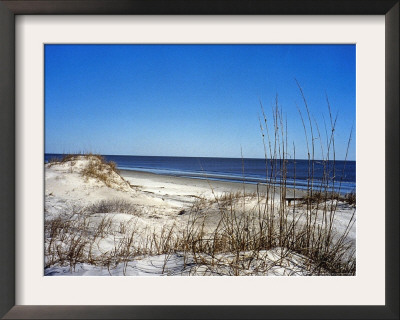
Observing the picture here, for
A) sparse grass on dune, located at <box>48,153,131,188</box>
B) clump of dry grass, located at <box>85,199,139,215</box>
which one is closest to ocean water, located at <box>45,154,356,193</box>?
sparse grass on dune, located at <box>48,153,131,188</box>

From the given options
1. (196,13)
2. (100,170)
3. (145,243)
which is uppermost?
(196,13)

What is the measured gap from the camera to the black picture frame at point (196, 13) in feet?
4.24

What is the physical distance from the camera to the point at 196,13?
53.1 inches

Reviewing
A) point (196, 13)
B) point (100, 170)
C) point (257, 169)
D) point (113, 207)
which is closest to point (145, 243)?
point (257, 169)

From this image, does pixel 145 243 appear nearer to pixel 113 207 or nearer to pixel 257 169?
pixel 257 169

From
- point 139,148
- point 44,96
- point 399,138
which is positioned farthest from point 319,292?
point 139,148

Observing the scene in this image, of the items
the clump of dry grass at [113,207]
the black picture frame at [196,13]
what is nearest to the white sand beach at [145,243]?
the clump of dry grass at [113,207]

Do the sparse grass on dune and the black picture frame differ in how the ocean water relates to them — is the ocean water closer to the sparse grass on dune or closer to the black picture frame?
the sparse grass on dune

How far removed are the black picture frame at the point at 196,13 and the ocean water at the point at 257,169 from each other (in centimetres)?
23

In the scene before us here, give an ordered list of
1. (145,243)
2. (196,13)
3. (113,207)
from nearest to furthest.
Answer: (196,13) < (145,243) < (113,207)

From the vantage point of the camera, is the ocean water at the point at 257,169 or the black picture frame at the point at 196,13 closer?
the black picture frame at the point at 196,13

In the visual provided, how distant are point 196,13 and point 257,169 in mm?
1390

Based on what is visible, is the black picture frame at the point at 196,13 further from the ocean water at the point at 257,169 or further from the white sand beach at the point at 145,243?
the white sand beach at the point at 145,243

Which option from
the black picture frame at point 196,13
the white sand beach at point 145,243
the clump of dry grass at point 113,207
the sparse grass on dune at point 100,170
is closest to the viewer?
the black picture frame at point 196,13
